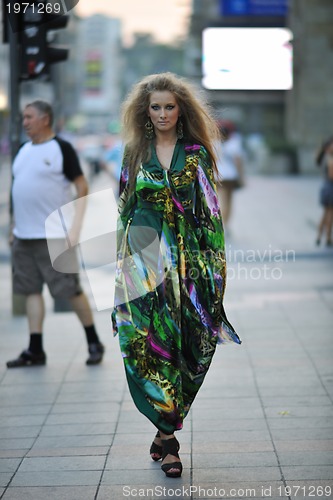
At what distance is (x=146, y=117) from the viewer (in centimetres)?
495

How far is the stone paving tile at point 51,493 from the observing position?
14.5ft

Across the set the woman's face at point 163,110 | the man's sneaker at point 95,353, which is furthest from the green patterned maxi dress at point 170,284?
the man's sneaker at point 95,353

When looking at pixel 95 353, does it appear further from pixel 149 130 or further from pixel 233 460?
pixel 149 130

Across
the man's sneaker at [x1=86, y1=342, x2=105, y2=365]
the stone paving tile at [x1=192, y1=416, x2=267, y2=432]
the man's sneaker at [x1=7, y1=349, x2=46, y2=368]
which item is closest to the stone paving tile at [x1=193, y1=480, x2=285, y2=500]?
the stone paving tile at [x1=192, y1=416, x2=267, y2=432]

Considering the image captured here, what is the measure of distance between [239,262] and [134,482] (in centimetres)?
889

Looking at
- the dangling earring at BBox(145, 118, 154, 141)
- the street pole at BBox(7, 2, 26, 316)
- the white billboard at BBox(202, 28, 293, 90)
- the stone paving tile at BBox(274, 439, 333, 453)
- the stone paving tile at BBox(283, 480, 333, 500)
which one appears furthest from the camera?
the white billboard at BBox(202, 28, 293, 90)

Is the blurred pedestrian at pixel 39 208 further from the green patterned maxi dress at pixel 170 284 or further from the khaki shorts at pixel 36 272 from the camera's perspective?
the green patterned maxi dress at pixel 170 284

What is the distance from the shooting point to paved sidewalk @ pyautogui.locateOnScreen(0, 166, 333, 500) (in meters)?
4.57

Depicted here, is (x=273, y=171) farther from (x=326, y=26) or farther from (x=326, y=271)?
(x=326, y=271)

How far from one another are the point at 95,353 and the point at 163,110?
2.80 m

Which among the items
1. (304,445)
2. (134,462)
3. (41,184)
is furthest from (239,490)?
(41,184)

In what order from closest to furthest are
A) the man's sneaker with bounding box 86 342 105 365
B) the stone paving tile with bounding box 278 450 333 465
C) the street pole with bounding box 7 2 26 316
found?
the stone paving tile with bounding box 278 450 333 465 → the man's sneaker with bounding box 86 342 105 365 → the street pole with bounding box 7 2 26 316

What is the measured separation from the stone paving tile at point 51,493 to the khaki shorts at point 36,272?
8.85 ft

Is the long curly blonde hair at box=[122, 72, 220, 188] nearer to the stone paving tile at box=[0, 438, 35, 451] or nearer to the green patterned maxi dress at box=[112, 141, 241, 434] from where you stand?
the green patterned maxi dress at box=[112, 141, 241, 434]
